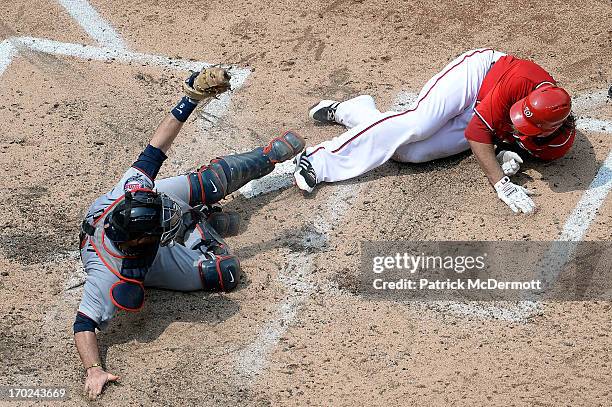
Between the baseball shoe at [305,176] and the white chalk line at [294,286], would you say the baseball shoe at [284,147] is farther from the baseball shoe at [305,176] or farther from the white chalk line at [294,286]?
the white chalk line at [294,286]

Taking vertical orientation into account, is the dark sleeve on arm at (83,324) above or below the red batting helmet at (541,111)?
below

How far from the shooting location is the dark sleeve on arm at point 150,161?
641 cm

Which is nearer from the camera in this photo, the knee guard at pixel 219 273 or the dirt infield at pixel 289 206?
the dirt infield at pixel 289 206

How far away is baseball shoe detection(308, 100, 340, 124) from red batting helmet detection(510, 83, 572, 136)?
157 centimetres

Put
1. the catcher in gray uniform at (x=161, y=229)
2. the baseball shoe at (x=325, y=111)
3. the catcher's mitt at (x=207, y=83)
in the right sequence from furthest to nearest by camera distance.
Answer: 1. the baseball shoe at (x=325, y=111)
2. the catcher's mitt at (x=207, y=83)
3. the catcher in gray uniform at (x=161, y=229)

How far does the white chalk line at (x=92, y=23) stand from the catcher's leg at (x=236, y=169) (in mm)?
2434

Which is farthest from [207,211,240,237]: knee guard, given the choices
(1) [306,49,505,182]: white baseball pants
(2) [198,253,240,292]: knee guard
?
(1) [306,49,505,182]: white baseball pants

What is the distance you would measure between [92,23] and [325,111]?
2.80m

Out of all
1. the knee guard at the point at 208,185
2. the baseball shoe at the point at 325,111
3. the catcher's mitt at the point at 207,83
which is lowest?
the baseball shoe at the point at 325,111

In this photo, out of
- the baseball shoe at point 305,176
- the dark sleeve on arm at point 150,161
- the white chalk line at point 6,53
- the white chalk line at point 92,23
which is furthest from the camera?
the white chalk line at point 92,23

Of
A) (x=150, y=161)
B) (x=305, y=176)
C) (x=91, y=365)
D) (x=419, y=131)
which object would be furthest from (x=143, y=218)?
(x=419, y=131)

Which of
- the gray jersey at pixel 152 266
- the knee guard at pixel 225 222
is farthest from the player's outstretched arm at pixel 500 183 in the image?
the gray jersey at pixel 152 266

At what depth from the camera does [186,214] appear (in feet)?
22.0

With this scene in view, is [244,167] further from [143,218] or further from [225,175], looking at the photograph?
[143,218]
